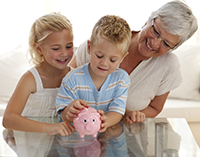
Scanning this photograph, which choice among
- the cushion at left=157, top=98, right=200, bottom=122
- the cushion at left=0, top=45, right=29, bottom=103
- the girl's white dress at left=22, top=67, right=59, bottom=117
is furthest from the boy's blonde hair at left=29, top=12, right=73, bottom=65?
the cushion at left=157, top=98, right=200, bottom=122

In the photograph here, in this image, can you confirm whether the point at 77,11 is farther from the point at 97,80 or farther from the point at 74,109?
the point at 74,109

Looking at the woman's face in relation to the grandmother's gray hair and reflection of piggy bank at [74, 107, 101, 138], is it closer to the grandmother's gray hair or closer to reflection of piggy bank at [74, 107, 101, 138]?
the grandmother's gray hair

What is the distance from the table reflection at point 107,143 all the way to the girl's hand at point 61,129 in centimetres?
2

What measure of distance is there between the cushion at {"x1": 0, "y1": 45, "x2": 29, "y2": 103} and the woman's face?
4.70ft

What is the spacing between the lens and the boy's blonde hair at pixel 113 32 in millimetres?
978

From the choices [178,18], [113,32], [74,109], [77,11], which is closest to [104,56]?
[113,32]

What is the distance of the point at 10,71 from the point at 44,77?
1.24 meters

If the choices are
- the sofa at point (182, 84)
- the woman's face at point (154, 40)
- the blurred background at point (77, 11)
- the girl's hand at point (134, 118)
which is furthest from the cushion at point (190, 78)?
the girl's hand at point (134, 118)

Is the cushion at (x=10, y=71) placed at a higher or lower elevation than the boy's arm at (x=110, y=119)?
lower

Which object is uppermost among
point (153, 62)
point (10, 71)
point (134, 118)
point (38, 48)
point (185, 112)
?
point (38, 48)

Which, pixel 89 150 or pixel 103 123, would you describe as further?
pixel 103 123

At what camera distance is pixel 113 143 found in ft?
2.98

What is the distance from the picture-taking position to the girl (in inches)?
40.4

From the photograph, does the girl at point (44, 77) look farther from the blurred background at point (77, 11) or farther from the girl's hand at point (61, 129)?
the blurred background at point (77, 11)
